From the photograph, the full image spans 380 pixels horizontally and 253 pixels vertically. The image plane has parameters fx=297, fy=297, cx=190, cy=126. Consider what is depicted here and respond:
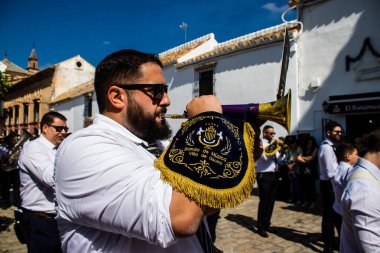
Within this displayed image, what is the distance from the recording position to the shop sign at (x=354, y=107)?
8539 millimetres

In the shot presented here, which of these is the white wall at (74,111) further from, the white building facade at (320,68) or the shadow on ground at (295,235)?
the shadow on ground at (295,235)

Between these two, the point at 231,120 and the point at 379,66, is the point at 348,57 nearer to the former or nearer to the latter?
the point at 379,66

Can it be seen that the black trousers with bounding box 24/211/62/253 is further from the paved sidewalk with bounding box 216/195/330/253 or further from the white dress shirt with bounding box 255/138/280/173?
the white dress shirt with bounding box 255/138/280/173

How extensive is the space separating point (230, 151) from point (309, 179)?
801cm

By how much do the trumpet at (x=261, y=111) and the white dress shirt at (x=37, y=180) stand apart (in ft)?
6.86

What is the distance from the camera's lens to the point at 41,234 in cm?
307

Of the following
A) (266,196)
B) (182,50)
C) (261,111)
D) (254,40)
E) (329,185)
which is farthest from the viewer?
(182,50)

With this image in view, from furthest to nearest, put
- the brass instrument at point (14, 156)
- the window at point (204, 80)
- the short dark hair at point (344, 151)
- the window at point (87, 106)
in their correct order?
the window at point (87, 106) < the window at point (204, 80) < the brass instrument at point (14, 156) < the short dark hair at point (344, 151)

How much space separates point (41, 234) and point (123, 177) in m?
2.57

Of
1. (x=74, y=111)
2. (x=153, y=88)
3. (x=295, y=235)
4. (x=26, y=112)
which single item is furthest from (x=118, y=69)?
(x=26, y=112)

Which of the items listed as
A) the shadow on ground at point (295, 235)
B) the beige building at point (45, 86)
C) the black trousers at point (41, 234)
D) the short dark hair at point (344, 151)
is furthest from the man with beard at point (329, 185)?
the beige building at point (45, 86)

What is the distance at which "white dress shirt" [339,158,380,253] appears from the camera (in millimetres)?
2004

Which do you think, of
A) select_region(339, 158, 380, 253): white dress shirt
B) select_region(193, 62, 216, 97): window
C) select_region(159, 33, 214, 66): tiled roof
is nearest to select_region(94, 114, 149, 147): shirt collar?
select_region(339, 158, 380, 253): white dress shirt

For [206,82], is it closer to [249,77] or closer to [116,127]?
[249,77]
